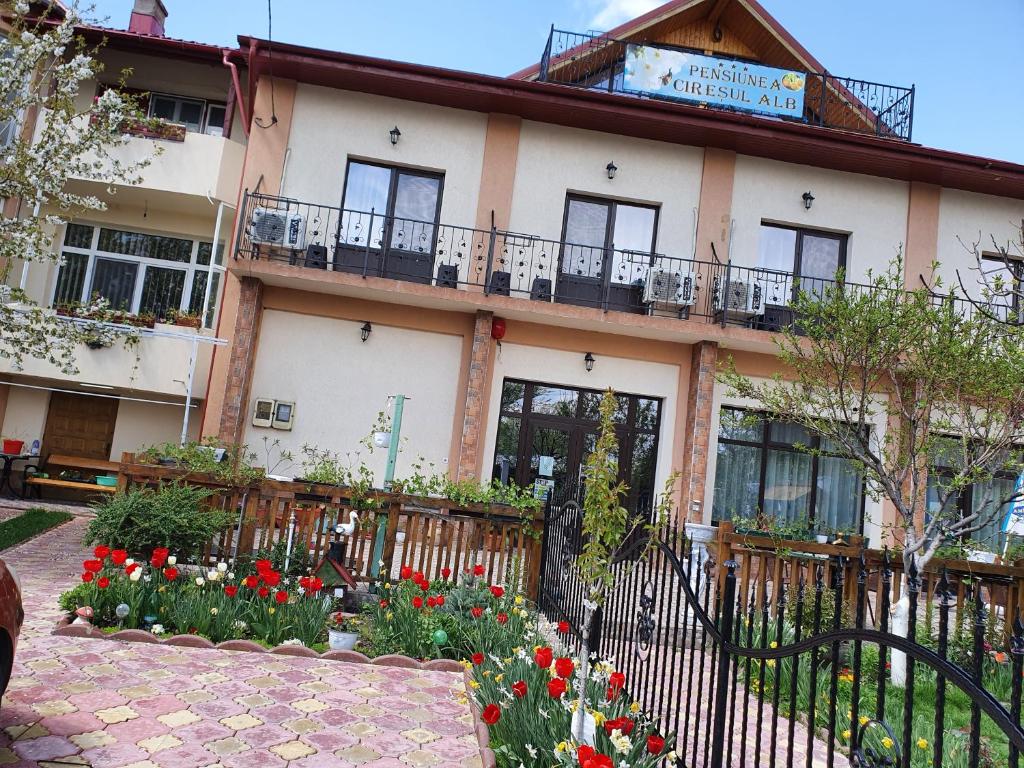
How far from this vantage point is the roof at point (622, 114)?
1184cm

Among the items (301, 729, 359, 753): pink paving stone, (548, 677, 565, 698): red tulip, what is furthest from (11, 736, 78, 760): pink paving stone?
(548, 677, 565, 698): red tulip

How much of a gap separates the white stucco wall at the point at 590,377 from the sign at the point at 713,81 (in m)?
5.44

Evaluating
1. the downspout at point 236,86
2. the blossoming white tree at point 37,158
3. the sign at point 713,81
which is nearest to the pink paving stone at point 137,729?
the blossoming white tree at point 37,158

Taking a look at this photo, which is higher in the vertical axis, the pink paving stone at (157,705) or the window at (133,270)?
the window at (133,270)

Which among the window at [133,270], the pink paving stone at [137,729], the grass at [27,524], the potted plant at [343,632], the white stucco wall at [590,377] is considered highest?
the window at [133,270]

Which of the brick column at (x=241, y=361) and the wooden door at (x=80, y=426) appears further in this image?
the wooden door at (x=80, y=426)

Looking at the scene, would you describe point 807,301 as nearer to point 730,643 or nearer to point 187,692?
point 730,643

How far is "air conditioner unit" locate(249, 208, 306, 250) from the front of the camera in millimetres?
11359

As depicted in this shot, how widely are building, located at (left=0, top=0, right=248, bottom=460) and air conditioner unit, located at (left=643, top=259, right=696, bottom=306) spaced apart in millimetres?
7192

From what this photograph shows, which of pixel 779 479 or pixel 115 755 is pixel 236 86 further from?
pixel 115 755

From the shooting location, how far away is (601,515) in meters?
3.47

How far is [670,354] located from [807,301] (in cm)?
514

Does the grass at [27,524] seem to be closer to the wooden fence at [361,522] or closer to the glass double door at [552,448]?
the wooden fence at [361,522]

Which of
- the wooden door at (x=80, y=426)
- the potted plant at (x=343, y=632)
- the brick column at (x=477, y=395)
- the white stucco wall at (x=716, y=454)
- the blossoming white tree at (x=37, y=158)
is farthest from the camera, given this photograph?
the wooden door at (x=80, y=426)
